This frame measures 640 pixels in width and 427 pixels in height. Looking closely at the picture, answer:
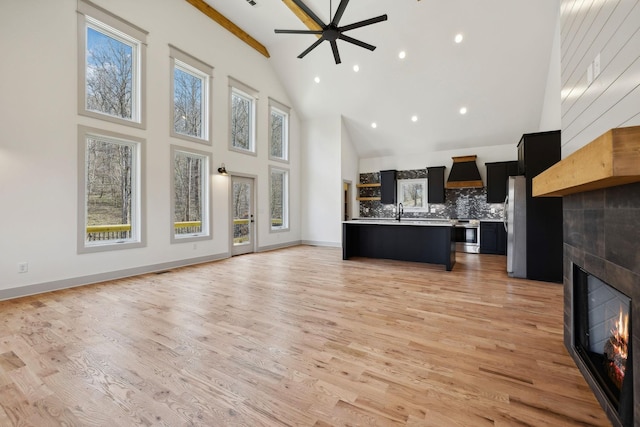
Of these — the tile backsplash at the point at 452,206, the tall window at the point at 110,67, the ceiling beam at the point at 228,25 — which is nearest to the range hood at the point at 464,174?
the tile backsplash at the point at 452,206

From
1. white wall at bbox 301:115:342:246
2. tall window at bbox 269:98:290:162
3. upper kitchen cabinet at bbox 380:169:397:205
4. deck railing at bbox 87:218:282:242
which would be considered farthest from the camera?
upper kitchen cabinet at bbox 380:169:397:205

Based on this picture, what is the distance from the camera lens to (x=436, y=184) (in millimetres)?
8203

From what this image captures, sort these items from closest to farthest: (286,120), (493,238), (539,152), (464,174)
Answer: (539,152) < (493,238) < (464,174) < (286,120)

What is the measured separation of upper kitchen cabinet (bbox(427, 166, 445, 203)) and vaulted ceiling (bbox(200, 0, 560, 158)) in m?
0.69

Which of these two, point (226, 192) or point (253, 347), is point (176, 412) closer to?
point (253, 347)

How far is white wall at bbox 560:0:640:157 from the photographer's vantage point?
130 centimetres

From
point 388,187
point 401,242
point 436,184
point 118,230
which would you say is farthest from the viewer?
point 388,187

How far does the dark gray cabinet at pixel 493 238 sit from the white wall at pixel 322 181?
373 centimetres

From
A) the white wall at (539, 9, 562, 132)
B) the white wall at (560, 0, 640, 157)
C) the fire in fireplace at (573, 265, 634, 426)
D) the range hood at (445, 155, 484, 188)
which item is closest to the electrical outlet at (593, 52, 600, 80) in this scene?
the white wall at (560, 0, 640, 157)

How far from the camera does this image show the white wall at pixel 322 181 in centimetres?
841

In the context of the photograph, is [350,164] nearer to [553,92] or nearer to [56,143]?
[553,92]

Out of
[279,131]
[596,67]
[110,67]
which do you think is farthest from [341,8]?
[279,131]

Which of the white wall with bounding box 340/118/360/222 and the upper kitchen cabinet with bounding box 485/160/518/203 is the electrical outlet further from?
the white wall with bounding box 340/118/360/222

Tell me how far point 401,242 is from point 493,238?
9.40 feet
